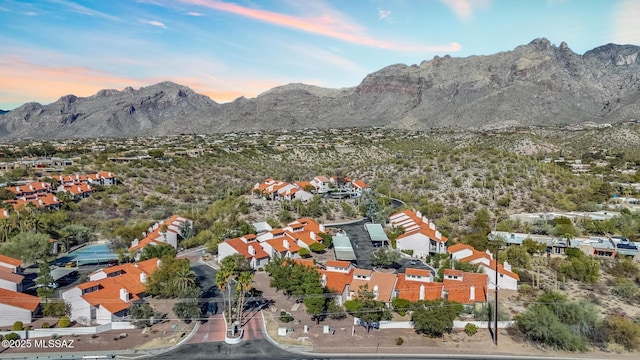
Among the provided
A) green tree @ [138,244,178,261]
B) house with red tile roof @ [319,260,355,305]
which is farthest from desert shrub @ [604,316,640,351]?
green tree @ [138,244,178,261]

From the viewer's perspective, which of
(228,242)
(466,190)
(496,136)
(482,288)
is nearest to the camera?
(482,288)

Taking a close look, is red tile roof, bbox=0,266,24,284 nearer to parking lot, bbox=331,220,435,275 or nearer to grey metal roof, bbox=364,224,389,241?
parking lot, bbox=331,220,435,275

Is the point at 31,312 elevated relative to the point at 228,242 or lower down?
lower down

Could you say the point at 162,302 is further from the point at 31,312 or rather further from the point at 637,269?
the point at 637,269

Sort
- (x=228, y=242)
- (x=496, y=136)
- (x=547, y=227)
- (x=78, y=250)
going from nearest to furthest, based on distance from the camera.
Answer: (x=228, y=242) < (x=78, y=250) < (x=547, y=227) < (x=496, y=136)

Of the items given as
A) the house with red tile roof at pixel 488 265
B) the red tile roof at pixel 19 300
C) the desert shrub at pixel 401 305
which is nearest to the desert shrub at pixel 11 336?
the red tile roof at pixel 19 300

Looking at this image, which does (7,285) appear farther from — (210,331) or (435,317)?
(435,317)

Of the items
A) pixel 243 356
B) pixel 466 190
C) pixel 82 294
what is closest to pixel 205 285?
pixel 82 294
